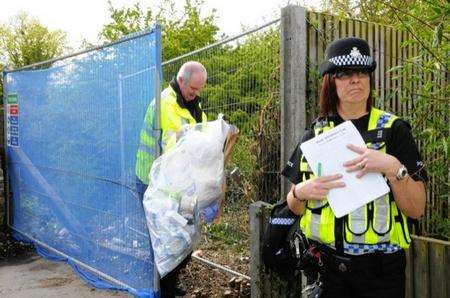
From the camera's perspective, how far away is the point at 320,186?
2.06m

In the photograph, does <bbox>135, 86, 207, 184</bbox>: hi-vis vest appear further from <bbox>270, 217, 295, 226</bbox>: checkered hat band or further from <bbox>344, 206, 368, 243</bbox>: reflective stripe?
<bbox>344, 206, 368, 243</bbox>: reflective stripe

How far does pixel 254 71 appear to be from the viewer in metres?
4.16

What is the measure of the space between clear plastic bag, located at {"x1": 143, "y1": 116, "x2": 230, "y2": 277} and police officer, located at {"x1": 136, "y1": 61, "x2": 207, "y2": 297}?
Answer: 193mm

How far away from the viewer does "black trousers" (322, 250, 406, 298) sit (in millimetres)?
2021

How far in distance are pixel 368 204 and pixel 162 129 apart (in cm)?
243

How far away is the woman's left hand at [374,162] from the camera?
1.91 metres

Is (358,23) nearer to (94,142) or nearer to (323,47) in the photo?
(323,47)

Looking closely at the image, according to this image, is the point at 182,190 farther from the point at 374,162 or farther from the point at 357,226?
the point at 374,162

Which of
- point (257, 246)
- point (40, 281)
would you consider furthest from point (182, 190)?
point (40, 281)

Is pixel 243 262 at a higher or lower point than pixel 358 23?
lower

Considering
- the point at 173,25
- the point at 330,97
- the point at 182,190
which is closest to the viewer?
the point at 330,97

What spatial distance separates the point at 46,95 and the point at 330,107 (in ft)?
15.2

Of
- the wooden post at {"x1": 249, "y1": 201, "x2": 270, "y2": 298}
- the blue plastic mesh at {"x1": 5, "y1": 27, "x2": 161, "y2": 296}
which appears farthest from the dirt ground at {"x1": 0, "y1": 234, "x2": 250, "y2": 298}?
the wooden post at {"x1": 249, "y1": 201, "x2": 270, "y2": 298}

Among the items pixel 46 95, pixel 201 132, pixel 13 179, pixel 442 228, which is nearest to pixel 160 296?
pixel 201 132
